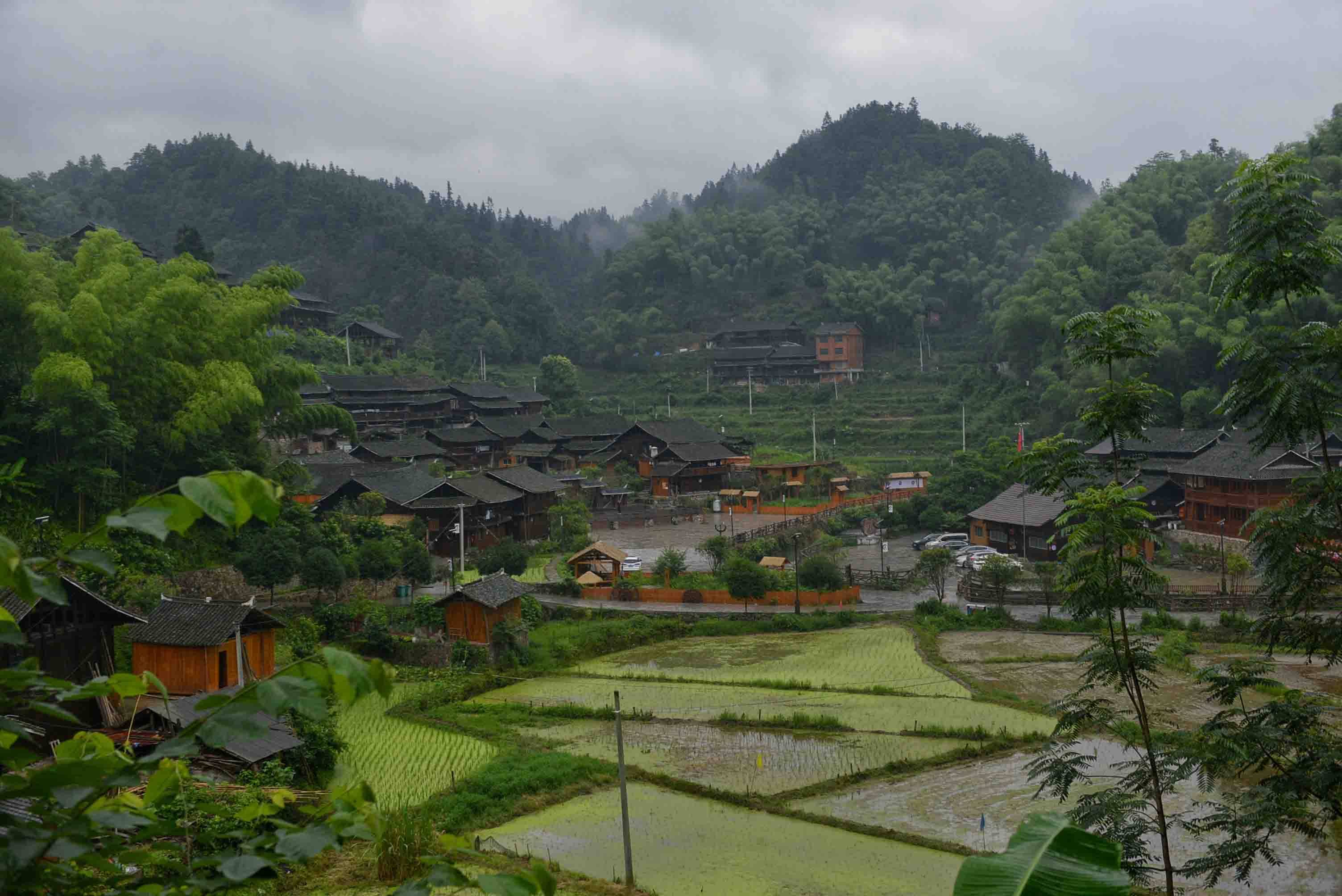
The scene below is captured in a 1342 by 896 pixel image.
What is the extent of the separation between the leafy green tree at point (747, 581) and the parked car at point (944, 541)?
29.4 ft

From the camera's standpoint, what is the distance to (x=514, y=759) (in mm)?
14180

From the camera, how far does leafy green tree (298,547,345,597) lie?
21.5 meters

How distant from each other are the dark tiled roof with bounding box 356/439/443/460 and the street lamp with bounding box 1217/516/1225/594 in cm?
2713

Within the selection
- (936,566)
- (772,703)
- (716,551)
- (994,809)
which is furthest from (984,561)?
(994,809)

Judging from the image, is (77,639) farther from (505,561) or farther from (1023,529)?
(1023,529)

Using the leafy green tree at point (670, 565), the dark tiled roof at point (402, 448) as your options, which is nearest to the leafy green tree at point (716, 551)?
the leafy green tree at point (670, 565)

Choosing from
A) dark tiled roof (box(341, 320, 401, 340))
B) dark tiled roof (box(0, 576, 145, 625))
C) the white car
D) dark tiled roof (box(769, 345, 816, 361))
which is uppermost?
dark tiled roof (box(341, 320, 401, 340))

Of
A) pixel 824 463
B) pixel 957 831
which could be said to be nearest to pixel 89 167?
pixel 824 463

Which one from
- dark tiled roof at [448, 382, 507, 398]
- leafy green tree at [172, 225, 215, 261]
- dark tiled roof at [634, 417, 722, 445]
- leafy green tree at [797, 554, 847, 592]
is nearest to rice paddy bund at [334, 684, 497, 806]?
leafy green tree at [797, 554, 847, 592]

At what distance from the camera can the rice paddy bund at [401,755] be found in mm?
13250

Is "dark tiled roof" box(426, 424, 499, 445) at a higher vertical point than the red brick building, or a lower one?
lower

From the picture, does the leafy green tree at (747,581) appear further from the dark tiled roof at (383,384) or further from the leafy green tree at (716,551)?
the dark tiled roof at (383,384)

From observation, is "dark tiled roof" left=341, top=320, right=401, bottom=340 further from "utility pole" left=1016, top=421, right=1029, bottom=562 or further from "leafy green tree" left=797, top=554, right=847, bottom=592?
"utility pole" left=1016, top=421, right=1029, bottom=562

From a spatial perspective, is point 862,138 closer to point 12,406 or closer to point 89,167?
point 89,167
